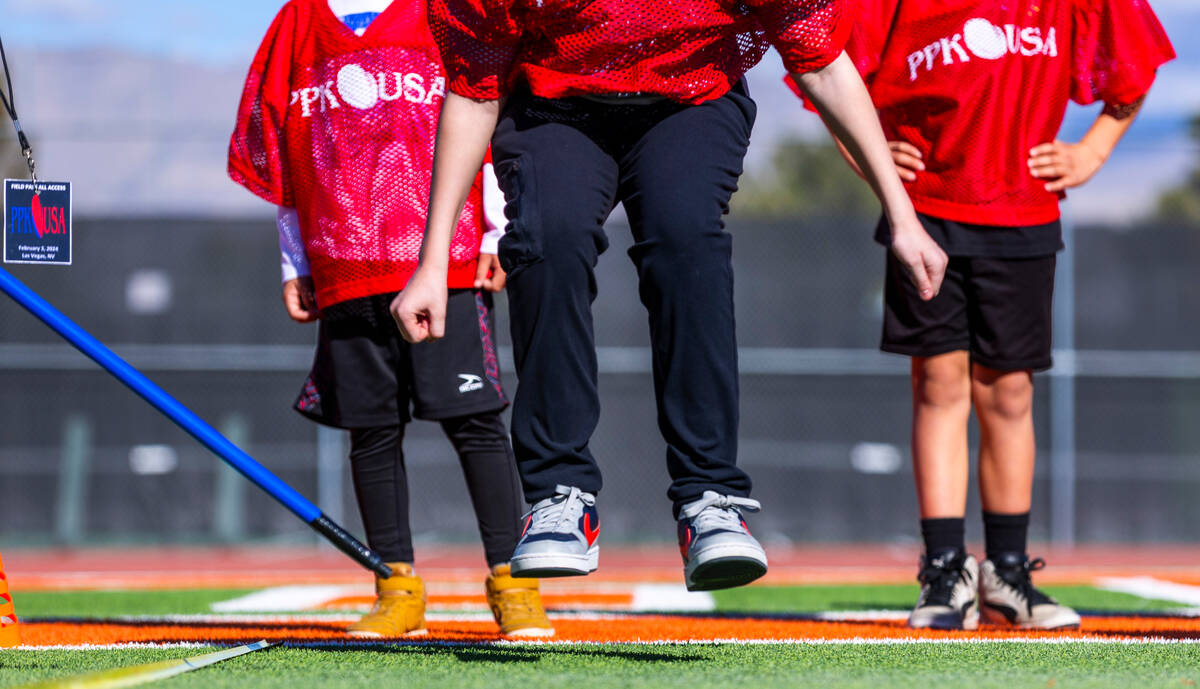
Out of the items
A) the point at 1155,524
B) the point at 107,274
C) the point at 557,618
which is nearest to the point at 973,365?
the point at 557,618

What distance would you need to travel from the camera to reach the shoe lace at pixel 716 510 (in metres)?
2.13

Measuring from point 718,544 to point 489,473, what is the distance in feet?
4.11

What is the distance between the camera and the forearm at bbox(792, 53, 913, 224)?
2.34 metres

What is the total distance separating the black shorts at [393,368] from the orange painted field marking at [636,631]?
0.51 meters

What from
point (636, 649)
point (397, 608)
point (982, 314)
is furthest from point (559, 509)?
point (982, 314)

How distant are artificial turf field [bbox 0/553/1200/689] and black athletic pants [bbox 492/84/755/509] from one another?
0.31m

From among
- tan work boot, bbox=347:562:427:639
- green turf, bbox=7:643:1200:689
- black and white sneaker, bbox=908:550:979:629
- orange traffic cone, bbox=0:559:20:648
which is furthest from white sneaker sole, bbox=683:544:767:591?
orange traffic cone, bbox=0:559:20:648

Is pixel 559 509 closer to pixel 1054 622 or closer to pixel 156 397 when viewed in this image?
pixel 156 397

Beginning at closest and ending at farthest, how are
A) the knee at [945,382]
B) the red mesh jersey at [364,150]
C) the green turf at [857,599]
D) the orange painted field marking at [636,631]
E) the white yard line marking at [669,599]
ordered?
the orange painted field marking at [636,631] → the red mesh jersey at [364,150] → the knee at [945,382] → the white yard line marking at [669,599] → the green turf at [857,599]

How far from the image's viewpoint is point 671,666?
221 cm

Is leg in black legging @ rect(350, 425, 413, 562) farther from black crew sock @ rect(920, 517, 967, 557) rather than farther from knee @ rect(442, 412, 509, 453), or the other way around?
black crew sock @ rect(920, 517, 967, 557)

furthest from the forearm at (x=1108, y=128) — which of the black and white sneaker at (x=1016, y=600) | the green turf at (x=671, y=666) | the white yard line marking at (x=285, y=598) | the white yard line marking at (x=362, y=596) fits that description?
the white yard line marking at (x=285, y=598)

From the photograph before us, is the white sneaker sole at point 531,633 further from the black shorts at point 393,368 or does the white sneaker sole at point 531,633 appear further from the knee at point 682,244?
the knee at point 682,244

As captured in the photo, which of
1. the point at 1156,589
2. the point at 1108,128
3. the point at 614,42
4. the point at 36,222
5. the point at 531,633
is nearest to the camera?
the point at 614,42
